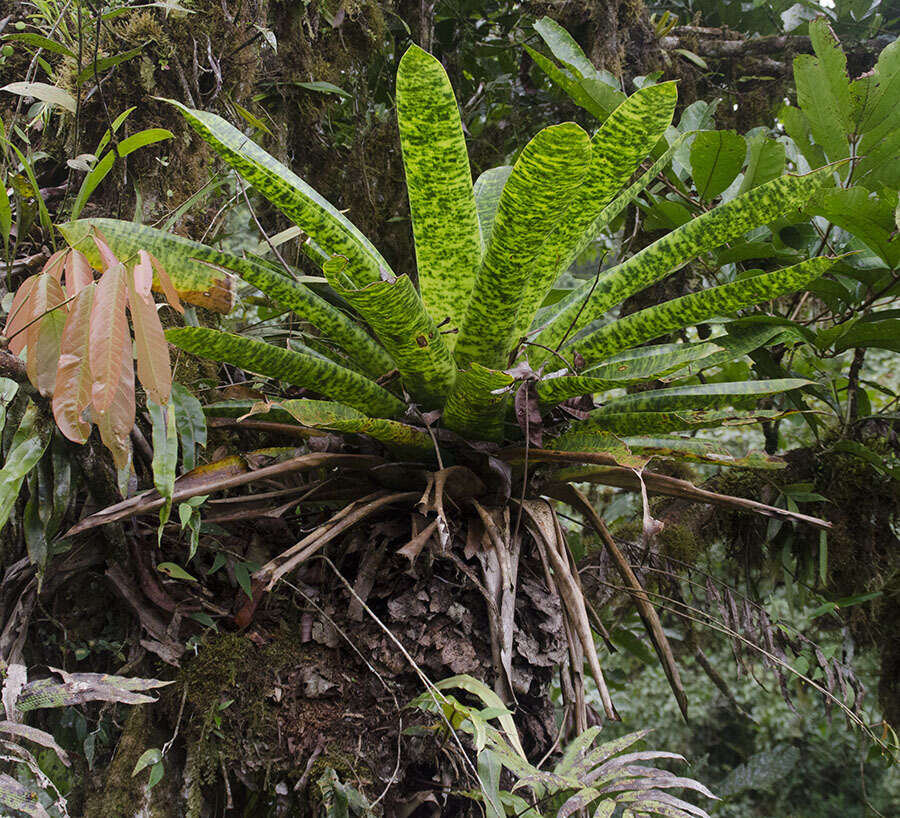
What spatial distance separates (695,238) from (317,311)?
0.52 meters

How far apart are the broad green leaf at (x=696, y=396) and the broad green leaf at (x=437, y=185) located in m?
0.28

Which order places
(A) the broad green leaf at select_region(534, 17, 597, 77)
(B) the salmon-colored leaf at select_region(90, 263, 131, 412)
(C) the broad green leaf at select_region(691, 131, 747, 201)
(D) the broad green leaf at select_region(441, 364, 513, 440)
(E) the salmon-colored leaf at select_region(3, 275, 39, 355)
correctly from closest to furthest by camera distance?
1. (B) the salmon-colored leaf at select_region(90, 263, 131, 412)
2. (E) the salmon-colored leaf at select_region(3, 275, 39, 355)
3. (D) the broad green leaf at select_region(441, 364, 513, 440)
4. (C) the broad green leaf at select_region(691, 131, 747, 201)
5. (A) the broad green leaf at select_region(534, 17, 597, 77)

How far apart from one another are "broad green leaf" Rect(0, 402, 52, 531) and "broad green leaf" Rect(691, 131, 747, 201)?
113 centimetres

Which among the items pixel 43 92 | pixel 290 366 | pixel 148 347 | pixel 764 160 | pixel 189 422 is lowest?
pixel 189 422

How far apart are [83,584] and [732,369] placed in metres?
1.42

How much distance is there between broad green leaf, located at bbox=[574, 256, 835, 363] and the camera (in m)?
0.92

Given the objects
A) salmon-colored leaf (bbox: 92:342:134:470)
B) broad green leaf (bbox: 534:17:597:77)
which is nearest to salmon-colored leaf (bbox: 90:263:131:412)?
salmon-colored leaf (bbox: 92:342:134:470)

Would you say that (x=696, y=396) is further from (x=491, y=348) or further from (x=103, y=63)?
(x=103, y=63)

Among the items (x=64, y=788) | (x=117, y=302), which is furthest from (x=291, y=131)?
(x=64, y=788)

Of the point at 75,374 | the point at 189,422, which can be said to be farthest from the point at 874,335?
the point at 75,374

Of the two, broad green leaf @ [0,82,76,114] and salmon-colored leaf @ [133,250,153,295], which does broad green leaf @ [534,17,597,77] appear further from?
salmon-colored leaf @ [133,250,153,295]

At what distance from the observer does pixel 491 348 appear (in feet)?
3.04

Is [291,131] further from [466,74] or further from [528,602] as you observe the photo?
[528,602]

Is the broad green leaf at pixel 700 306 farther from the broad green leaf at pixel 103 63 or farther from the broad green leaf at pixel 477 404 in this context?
the broad green leaf at pixel 103 63
